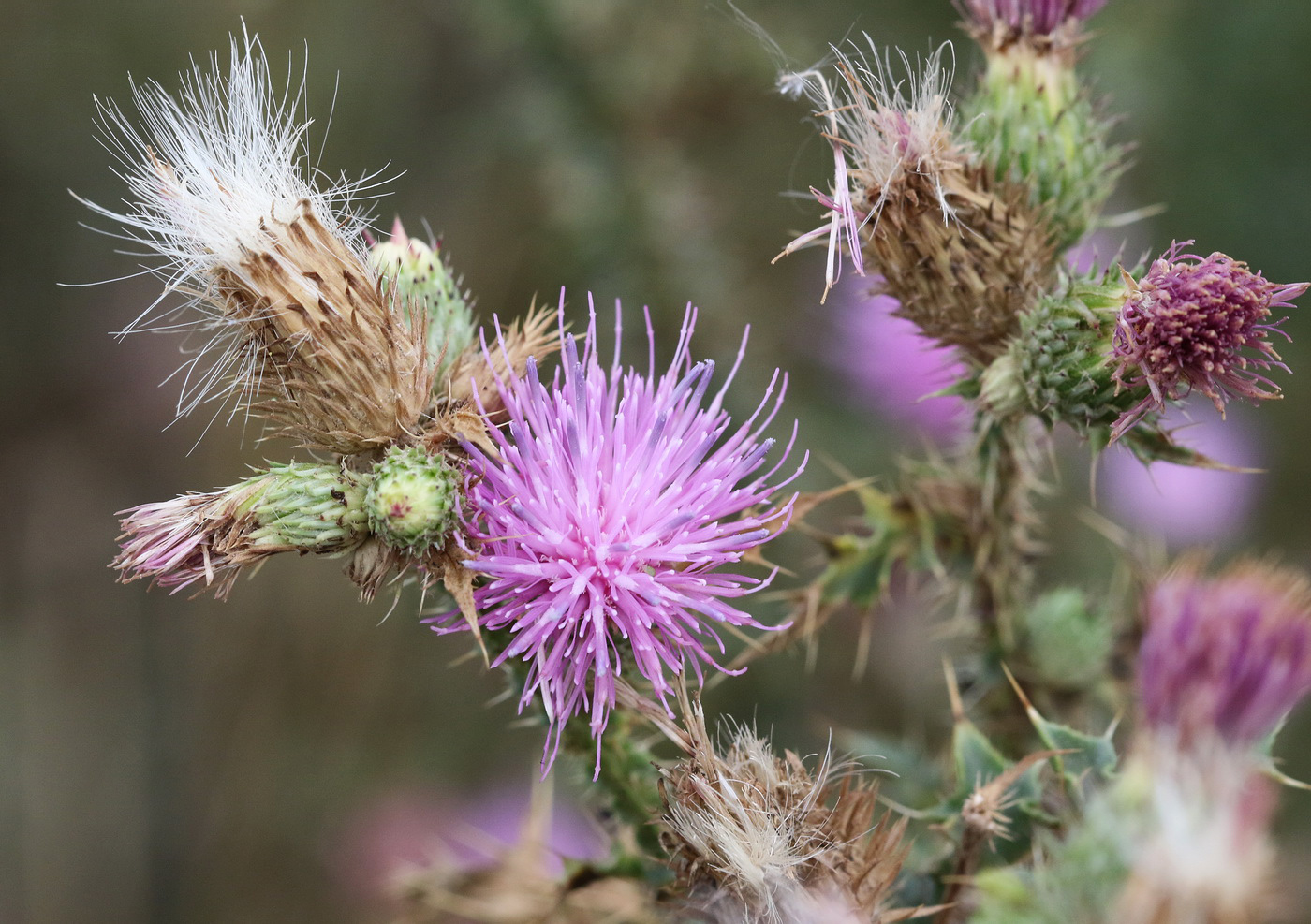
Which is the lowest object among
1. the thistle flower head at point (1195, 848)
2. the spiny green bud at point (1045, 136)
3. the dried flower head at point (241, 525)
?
the thistle flower head at point (1195, 848)

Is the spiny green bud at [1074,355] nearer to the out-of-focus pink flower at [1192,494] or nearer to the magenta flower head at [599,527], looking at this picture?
the magenta flower head at [599,527]

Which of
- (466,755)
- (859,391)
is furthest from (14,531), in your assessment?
(859,391)

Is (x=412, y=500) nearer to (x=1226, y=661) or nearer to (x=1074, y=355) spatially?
(x=1074, y=355)

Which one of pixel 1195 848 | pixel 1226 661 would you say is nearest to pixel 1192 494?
pixel 1226 661

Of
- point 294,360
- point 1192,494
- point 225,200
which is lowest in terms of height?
point 294,360

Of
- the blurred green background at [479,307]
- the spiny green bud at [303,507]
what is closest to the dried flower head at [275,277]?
the spiny green bud at [303,507]

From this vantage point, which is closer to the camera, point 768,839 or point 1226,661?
point 768,839

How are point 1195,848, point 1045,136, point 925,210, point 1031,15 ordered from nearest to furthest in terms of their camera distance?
point 1195,848, point 925,210, point 1045,136, point 1031,15
